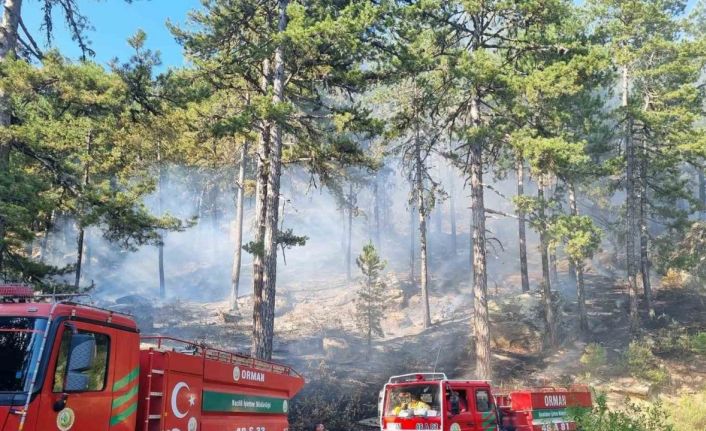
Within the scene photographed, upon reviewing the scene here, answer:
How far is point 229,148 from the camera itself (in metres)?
31.2

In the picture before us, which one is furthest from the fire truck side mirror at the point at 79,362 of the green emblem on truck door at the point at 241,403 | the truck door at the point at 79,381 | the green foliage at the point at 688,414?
the green foliage at the point at 688,414

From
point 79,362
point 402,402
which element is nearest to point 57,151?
point 79,362

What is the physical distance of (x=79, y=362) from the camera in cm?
642

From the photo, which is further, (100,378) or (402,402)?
(402,402)

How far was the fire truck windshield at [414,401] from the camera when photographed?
11825 mm

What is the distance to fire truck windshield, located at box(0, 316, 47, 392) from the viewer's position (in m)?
5.84

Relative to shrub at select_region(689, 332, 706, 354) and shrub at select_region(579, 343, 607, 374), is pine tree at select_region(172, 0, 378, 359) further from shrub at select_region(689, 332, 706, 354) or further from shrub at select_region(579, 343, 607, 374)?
shrub at select_region(689, 332, 706, 354)

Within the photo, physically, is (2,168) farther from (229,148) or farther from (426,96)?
(229,148)

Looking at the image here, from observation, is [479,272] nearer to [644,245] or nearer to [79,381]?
[79,381]

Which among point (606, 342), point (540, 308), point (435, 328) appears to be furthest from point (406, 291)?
point (606, 342)

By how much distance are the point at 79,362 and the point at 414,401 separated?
793cm

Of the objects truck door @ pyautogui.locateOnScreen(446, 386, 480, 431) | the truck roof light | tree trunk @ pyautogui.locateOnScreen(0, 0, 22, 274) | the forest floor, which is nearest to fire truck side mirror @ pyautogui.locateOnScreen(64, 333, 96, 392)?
the truck roof light

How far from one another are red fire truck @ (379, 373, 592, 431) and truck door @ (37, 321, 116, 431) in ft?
23.0

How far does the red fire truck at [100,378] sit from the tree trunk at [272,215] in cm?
623
